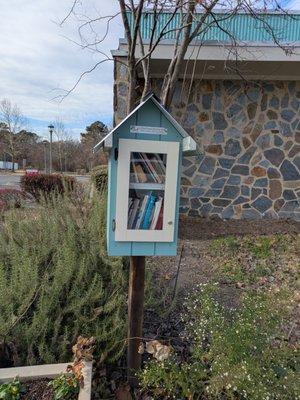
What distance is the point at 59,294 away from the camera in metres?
2.50

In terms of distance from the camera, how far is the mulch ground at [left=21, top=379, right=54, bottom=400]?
191 centimetres

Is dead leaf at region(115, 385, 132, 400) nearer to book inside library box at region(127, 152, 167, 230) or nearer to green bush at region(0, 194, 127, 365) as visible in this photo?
green bush at region(0, 194, 127, 365)

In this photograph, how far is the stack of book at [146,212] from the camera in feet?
6.46

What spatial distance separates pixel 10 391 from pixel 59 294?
28.6 inches

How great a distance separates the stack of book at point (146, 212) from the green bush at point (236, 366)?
584 mm

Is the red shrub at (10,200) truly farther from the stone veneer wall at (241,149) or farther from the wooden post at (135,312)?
the stone veneer wall at (241,149)

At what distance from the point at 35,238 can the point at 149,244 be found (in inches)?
62.2

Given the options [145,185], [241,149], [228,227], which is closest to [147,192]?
[145,185]

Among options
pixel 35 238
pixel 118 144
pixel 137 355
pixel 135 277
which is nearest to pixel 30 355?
pixel 137 355

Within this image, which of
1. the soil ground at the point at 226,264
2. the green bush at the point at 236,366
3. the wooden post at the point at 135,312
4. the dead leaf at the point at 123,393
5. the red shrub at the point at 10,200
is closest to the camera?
the green bush at the point at 236,366

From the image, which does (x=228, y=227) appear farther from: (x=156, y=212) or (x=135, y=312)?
(x=156, y=212)

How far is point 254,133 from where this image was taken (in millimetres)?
6965

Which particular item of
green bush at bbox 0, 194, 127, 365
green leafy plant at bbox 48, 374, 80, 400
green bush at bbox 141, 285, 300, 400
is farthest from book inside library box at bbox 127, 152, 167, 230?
green leafy plant at bbox 48, 374, 80, 400

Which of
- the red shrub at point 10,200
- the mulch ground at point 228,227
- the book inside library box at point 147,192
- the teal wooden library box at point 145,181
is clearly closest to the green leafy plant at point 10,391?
the teal wooden library box at point 145,181
